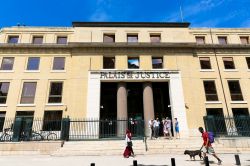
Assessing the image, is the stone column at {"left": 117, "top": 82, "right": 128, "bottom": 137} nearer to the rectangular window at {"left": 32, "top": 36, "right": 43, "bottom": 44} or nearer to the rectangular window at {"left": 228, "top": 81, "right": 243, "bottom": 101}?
the rectangular window at {"left": 32, "top": 36, "right": 43, "bottom": 44}

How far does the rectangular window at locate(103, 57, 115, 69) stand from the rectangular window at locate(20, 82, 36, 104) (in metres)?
8.41

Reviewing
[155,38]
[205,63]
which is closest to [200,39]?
[205,63]

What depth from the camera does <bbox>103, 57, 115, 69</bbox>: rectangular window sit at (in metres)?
24.1

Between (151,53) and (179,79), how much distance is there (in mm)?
4535

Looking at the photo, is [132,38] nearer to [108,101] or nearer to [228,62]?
[108,101]

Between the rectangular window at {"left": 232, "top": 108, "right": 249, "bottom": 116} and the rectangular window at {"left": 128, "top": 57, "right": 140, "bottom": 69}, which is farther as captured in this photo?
the rectangular window at {"left": 128, "top": 57, "right": 140, "bottom": 69}

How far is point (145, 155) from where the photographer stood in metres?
13.4

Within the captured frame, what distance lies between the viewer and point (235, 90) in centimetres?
2447

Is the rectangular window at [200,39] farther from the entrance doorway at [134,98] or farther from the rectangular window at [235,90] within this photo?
the entrance doorway at [134,98]

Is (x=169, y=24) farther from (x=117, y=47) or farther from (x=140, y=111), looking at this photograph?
(x=140, y=111)

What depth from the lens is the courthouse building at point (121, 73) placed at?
73.4ft

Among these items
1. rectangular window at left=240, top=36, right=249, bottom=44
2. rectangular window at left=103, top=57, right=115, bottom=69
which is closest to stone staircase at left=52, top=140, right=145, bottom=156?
rectangular window at left=103, top=57, right=115, bottom=69

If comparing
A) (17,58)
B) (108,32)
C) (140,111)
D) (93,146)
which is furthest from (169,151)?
(17,58)

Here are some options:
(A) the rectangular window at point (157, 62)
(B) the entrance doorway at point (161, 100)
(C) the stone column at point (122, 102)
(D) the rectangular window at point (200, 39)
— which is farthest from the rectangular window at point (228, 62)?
(C) the stone column at point (122, 102)
